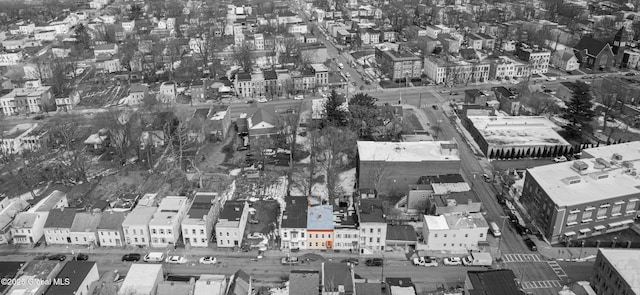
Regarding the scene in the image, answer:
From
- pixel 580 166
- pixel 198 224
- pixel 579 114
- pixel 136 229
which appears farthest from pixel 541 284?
pixel 136 229

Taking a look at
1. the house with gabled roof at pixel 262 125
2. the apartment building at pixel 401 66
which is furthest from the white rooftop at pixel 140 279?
the apartment building at pixel 401 66

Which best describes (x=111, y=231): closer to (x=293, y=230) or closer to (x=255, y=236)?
(x=255, y=236)

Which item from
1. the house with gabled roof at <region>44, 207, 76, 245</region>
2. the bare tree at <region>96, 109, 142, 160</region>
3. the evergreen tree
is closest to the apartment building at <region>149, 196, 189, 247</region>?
the house with gabled roof at <region>44, 207, 76, 245</region>

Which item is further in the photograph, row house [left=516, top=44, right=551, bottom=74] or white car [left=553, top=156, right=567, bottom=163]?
row house [left=516, top=44, right=551, bottom=74]

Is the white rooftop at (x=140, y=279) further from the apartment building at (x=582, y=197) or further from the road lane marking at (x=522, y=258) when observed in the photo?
the apartment building at (x=582, y=197)

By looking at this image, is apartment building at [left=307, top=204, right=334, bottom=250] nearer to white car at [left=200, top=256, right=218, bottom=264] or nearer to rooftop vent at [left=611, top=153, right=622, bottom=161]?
white car at [left=200, top=256, right=218, bottom=264]

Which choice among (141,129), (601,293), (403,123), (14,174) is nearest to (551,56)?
(403,123)
